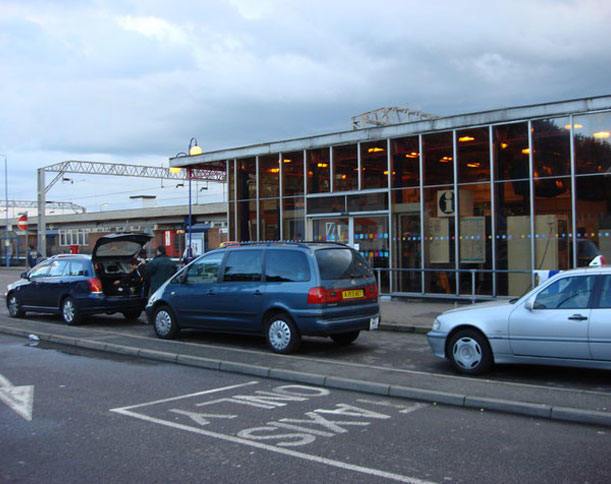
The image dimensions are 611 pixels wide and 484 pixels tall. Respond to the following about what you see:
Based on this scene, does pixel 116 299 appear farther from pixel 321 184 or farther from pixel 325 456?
pixel 325 456

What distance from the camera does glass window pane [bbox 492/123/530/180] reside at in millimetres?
16078

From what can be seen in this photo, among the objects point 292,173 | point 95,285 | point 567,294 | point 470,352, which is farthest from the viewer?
point 292,173

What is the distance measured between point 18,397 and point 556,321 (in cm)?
667

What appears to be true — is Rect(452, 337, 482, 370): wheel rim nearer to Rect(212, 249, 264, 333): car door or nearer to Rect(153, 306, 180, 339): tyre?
Rect(212, 249, 264, 333): car door

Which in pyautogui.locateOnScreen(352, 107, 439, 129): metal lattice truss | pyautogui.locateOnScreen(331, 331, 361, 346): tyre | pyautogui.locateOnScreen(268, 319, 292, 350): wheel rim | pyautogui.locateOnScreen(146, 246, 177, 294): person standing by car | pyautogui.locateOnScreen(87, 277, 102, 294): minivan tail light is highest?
pyautogui.locateOnScreen(352, 107, 439, 129): metal lattice truss

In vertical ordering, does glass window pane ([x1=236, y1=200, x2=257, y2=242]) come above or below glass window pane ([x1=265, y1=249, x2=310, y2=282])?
above

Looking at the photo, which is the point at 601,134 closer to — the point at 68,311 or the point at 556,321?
the point at 556,321

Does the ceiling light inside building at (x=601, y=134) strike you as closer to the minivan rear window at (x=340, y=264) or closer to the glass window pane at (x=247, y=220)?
the minivan rear window at (x=340, y=264)

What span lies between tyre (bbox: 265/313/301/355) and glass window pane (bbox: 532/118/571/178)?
345 inches

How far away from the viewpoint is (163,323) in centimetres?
1223

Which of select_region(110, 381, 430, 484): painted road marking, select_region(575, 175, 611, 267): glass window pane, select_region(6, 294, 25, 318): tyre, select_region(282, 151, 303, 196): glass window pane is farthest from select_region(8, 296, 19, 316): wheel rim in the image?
select_region(575, 175, 611, 267): glass window pane

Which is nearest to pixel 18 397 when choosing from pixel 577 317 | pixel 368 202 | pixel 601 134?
Result: pixel 577 317

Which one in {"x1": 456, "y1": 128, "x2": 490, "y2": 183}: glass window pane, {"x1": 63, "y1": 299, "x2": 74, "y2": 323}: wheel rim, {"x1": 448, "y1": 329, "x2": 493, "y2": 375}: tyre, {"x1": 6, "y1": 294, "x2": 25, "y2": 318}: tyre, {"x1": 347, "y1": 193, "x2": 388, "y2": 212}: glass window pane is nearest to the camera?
{"x1": 448, "y1": 329, "x2": 493, "y2": 375}: tyre

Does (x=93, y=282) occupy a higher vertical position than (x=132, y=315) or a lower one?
higher
